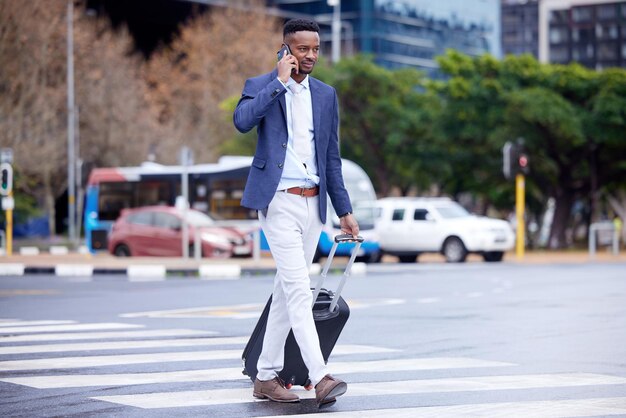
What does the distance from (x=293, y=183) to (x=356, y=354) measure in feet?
9.77

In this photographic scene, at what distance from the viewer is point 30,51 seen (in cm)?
4591

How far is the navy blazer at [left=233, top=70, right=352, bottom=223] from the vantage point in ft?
22.7

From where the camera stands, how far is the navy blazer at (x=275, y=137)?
6922 mm

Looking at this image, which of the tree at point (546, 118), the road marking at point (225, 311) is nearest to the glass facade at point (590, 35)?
the tree at point (546, 118)

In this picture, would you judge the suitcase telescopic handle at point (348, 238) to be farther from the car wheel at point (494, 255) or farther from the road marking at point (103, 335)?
the car wheel at point (494, 255)

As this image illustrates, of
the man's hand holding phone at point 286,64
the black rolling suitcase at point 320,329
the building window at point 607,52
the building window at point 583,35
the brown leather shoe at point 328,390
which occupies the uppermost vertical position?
the building window at point 583,35

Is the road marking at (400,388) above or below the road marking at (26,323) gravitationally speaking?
above

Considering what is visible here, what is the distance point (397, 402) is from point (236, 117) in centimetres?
182

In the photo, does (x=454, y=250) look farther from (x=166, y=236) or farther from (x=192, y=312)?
(x=192, y=312)

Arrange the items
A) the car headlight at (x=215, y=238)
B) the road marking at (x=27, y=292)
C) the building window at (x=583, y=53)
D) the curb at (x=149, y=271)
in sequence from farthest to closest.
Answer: the building window at (x=583, y=53) → the car headlight at (x=215, y=238) → the curb at (x=149, y=271) → the road marking at (x=27, y=292)

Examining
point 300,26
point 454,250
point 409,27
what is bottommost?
point 454,250

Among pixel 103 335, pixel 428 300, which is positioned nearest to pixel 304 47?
pixel 103 335

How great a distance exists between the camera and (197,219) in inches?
1287

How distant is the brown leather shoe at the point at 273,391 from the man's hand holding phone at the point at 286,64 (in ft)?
5.49
